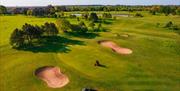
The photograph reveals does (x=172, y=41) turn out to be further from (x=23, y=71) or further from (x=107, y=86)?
(x=23, y=71)

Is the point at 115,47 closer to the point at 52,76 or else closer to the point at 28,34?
the point at 28,34

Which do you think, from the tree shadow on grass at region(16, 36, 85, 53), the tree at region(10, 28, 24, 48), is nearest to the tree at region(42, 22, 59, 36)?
the tree shadow on grass at region(16, 36, 85, 53)

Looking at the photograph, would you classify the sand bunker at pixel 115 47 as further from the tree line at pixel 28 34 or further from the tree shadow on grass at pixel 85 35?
the tree line at pixel 28 34

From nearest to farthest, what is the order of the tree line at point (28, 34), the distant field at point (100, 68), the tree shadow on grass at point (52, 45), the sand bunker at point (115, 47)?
the distant field at point (100, 68)
the tree shadow on grass at point (52, 45)
the sand bunker at point (115, 47)
the tree line at point (28, 34)

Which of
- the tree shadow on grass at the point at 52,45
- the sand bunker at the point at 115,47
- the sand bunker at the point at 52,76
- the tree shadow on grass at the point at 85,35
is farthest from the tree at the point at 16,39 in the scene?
the sand bunker at the point at 115,47

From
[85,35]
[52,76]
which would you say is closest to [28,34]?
[85,35]

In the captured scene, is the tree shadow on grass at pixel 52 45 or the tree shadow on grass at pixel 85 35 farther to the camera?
the tree shadow on grass at pixel 85 35
